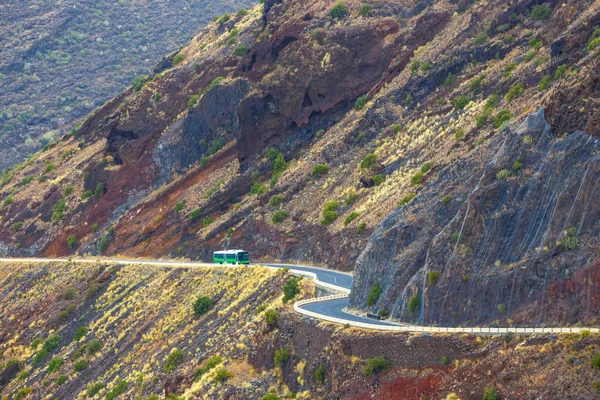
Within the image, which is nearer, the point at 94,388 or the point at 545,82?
the point at 545,82

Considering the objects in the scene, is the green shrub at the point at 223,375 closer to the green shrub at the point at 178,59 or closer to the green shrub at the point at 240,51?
the green shrub at the point at 240,51

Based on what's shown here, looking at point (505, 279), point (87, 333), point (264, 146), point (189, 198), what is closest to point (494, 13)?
point (264, 146)

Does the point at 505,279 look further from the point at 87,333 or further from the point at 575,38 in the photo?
the point at 87,333

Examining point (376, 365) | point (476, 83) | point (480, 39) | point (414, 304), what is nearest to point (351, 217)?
point (476, 83)

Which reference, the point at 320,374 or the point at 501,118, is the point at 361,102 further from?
the point at 320,374

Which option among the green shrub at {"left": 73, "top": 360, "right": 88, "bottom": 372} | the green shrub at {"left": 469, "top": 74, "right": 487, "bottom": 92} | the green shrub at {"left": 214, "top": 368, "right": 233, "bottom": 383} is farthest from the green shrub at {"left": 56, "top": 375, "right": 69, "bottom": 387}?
Answer: the green shrub at {"left": 469, "top": 74, "right": 487, "bottom": 92}

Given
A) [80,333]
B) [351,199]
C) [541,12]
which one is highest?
[541,12]

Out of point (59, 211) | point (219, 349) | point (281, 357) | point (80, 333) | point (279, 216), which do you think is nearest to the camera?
point (281, 357)
